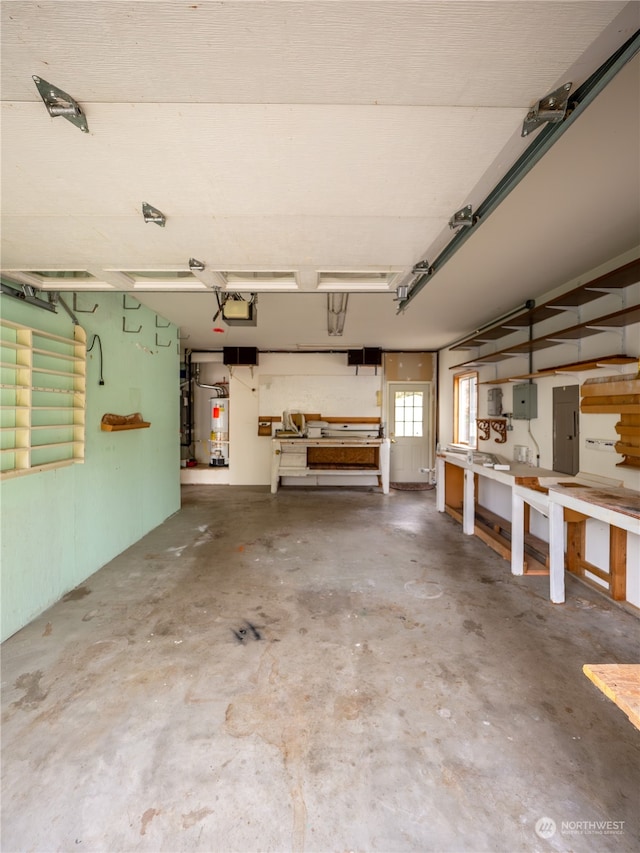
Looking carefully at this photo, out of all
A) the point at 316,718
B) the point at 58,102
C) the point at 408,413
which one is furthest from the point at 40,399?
the point at 408,413

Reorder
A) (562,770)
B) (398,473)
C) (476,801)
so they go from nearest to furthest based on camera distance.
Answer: (476,801) < (562,770) < (398,473)

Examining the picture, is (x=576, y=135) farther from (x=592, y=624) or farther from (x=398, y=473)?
(x=398, y=473)

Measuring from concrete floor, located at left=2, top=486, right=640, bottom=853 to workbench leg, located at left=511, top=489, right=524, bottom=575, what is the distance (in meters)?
0.14

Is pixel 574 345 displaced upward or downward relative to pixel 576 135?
downward

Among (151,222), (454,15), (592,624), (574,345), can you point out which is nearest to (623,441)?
(574,345)

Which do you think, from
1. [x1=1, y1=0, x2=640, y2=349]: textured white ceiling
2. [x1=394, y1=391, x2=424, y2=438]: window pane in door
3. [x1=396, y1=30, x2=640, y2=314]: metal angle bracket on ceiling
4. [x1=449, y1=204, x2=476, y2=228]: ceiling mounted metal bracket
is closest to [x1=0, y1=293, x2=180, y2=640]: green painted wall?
[x1=1, y1=0, x2=640, y2=349]: textured white ceiling

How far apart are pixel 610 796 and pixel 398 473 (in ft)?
19.5

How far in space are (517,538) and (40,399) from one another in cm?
403

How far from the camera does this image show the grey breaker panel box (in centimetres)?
400

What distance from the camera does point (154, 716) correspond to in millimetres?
1693

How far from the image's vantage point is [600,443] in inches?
119

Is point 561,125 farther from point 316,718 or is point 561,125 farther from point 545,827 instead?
point 316,718

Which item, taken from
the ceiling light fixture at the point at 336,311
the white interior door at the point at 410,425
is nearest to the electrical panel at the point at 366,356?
the white interior door at the point at 410,425

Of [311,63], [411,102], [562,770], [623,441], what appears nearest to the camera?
[311,63]
